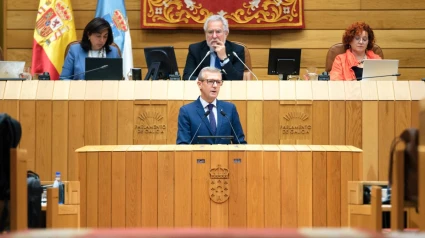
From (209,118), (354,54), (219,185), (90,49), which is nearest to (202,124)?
(209,118)

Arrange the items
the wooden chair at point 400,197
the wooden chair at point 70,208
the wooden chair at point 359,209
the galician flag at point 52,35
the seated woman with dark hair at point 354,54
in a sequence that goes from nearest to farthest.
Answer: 1. the wooden chair at point 400,197
2. the wooden chair at point 359,209
3. the wooden chair at point 70,208
4. the seated woman with dark hair at point 354,54
5. the galician flag at point 52,35

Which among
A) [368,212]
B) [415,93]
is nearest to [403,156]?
[368,212]

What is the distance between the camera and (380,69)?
7.86m

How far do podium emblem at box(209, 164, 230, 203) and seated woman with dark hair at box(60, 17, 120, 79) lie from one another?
2928 millimetres

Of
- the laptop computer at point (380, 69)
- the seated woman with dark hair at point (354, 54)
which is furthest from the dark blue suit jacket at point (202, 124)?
the seated woman with dark hair at point (354, 54)

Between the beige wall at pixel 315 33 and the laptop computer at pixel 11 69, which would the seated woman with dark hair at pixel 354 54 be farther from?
the laptop computer at pixel 11 69

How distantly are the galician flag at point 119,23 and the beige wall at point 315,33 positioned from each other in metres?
0.37

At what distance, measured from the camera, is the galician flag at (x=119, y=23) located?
9.48 m

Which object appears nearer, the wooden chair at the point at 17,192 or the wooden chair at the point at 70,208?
the wooden chair at the point at 17,192

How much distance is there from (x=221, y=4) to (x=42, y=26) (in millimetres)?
1935

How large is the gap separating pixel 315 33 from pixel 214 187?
4.78 m

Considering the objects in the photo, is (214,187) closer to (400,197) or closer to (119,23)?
(400,197)

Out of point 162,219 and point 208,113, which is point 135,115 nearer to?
point 208,113

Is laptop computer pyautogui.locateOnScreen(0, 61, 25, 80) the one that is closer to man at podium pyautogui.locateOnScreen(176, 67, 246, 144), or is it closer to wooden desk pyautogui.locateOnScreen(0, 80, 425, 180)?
wooden desk pyautogui.locateOnScreen(0, 80, 425, 180)
